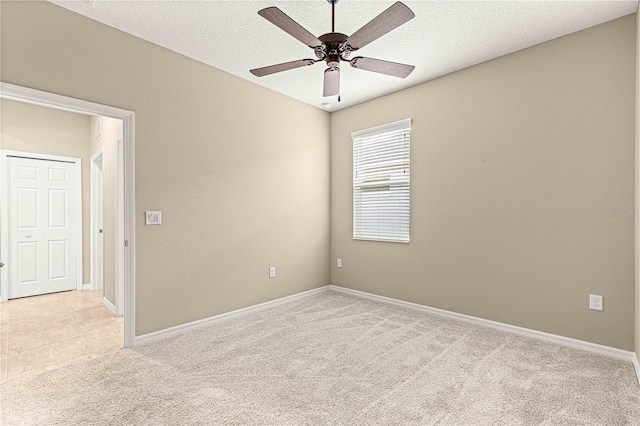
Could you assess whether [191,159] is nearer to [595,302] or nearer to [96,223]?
[96,223]

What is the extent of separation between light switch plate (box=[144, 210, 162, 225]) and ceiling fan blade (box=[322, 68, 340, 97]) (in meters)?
1.92

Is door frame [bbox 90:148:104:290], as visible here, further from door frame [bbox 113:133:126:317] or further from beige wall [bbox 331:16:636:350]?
beige wall [bbox 331:16:636:350]

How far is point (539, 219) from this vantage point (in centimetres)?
294

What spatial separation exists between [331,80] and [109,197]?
3.39 meters

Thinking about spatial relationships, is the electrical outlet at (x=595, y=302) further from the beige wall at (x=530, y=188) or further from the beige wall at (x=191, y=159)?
the beige wall at (x=191, y=159)

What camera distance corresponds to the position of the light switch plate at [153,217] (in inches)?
115

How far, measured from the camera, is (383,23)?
73.9 inches

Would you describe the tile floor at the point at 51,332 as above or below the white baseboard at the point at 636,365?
below

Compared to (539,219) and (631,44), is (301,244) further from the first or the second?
(631,44)

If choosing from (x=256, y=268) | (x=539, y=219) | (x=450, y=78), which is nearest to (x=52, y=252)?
(x=256, y=268)

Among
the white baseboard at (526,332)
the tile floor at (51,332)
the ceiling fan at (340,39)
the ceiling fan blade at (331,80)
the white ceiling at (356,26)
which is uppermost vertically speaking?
the white ceiling at (356,26)

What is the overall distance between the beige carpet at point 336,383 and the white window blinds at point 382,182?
146 centimetres

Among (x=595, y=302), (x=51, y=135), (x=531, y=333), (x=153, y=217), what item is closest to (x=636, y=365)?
(x=595, y=302)

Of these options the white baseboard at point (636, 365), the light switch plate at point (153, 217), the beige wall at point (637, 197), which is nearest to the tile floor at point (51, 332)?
the light switch plate at point (153, 217)
